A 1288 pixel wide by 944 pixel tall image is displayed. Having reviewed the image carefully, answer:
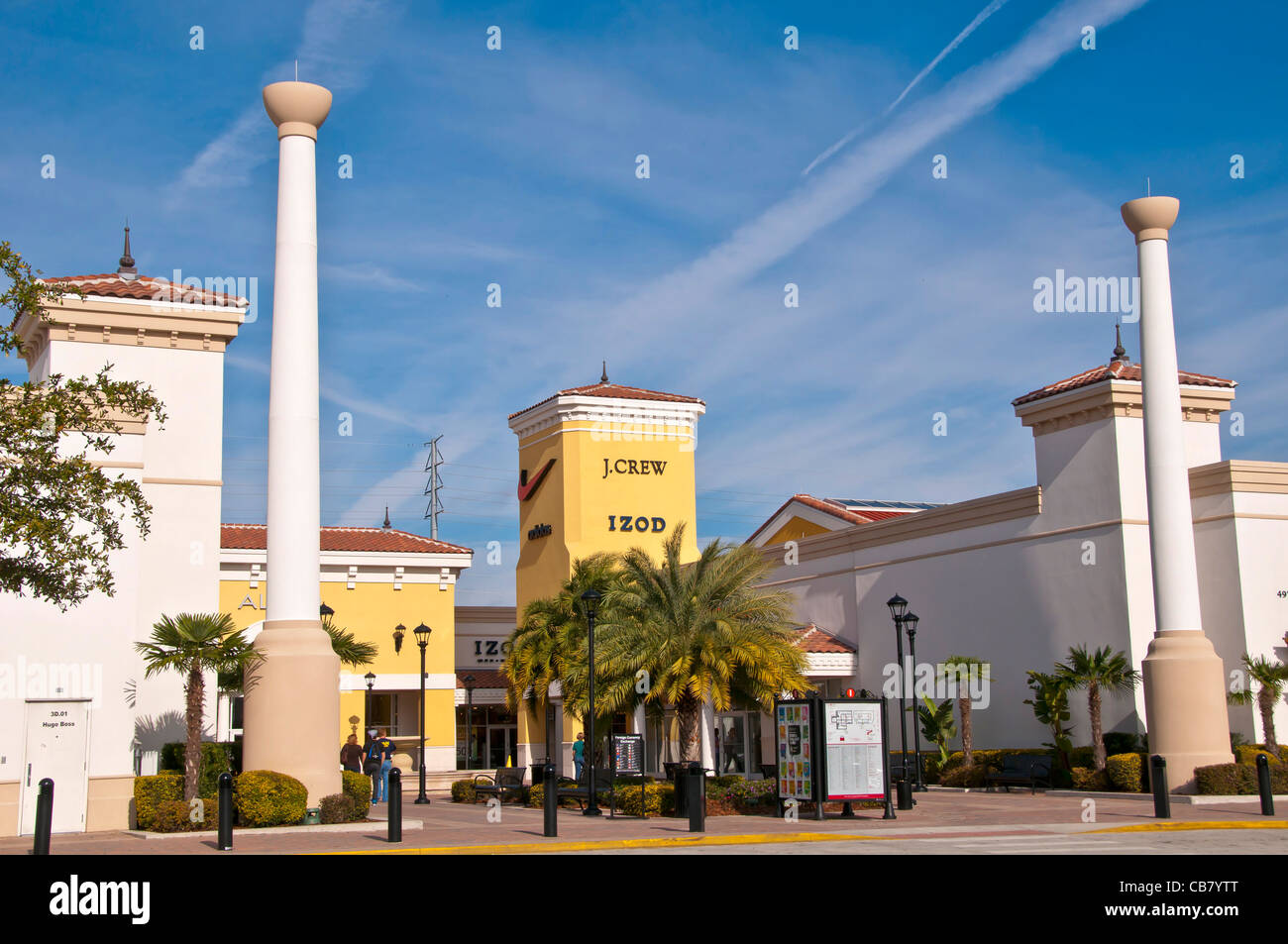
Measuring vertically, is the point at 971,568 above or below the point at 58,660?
above

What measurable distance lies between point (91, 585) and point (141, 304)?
382 inches

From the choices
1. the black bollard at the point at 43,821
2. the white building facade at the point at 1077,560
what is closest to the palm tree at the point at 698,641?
the white building facade at the point at 1077,560

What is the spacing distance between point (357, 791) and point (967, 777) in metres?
16.8

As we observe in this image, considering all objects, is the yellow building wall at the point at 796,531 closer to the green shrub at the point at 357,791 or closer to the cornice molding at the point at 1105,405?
the cornice molding at the point at 1105,405

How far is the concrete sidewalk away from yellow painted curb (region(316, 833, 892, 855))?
0.02 m

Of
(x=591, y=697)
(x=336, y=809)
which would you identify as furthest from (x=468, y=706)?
(x=336, y=809)

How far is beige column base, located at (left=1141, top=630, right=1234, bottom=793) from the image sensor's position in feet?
86.5

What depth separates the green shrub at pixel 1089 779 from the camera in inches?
1136

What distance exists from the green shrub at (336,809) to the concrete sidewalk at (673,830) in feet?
→ 1.75

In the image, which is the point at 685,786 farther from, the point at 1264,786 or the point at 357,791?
the point at 1264,786
